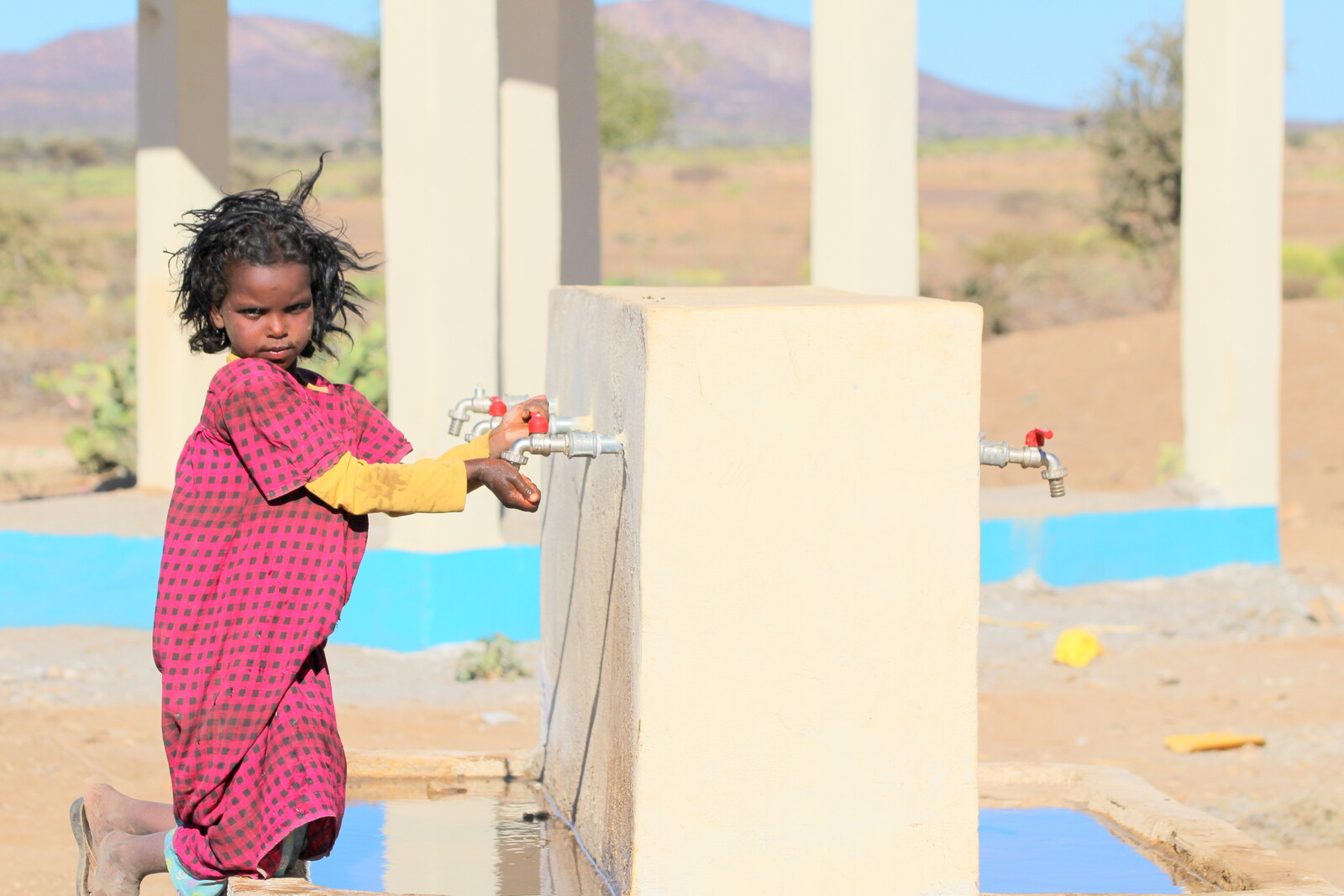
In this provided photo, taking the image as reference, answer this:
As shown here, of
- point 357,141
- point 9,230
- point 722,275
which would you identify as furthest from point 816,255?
point 357,141

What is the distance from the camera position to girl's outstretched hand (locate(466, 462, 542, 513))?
249 cm

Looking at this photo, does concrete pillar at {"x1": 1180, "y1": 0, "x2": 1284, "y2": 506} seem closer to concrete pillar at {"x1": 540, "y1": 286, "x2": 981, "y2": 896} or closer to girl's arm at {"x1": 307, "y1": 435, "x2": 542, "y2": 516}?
concrete pillar at {"x1": 540, "y1": 286, "x2": 981, "y2": 896}

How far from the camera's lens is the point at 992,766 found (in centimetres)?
372

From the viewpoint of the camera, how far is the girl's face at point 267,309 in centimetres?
258

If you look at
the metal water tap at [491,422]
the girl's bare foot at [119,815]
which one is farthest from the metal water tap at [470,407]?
the girl's bare foot at [119,815]

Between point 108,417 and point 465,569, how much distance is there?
4130mm

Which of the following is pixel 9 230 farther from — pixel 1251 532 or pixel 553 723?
pixel 553 723

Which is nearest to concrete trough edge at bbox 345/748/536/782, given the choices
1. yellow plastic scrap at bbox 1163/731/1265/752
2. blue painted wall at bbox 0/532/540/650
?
blue painted wall at bbox 0/532/540/650

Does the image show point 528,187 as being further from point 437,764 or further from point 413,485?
point 413,485

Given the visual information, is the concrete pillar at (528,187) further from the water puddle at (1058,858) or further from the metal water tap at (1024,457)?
the metal water tap at (1024,457)

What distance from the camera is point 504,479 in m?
2.52

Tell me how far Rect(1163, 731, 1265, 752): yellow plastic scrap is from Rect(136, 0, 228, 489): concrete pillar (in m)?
4.43

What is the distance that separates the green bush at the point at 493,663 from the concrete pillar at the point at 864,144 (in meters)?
1.98

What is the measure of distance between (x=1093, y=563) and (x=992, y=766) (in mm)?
3816
